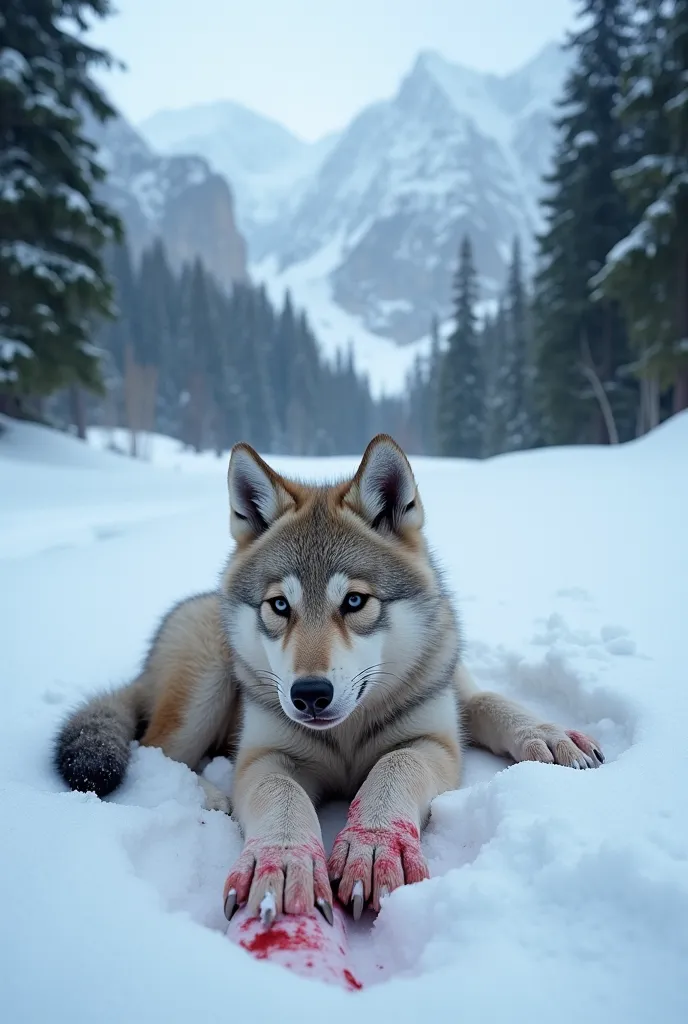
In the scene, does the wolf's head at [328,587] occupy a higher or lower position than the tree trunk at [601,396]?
lower

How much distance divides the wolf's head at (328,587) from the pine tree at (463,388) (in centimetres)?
3195

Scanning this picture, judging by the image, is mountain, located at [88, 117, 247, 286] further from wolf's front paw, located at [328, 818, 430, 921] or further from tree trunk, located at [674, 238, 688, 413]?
wolf's front paw, located at [328, 818, 430, 921]

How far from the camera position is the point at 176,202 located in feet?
271

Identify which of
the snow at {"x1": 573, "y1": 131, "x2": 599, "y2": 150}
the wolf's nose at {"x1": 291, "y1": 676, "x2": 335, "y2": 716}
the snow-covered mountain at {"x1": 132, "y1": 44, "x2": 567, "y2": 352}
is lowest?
the wolf's nose at {"x1": 291, "y1": 676, "x2": 335, "y2": 716}

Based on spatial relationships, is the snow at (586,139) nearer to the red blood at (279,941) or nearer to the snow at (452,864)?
the snow at (452,864)

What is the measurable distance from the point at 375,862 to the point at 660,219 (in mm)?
12188

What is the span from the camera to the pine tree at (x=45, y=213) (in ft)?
35.8

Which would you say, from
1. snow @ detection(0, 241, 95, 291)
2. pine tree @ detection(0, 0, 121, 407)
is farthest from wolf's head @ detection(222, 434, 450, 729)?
snow @ detection(0, 241, 95, 291)

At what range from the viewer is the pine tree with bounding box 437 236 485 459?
32344mm

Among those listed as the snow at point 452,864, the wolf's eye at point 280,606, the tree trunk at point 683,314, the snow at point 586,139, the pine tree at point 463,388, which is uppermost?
the snow at point 586,139

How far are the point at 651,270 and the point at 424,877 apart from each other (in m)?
12.6

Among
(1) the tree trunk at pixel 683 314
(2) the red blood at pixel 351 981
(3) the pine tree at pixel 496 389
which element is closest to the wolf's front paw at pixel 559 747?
(2) the red blood at pixel 351 981

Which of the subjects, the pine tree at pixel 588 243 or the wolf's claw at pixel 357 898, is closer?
the wolf's claw at pixel 357 898

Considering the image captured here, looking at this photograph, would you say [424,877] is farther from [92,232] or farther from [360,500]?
[92,232]
